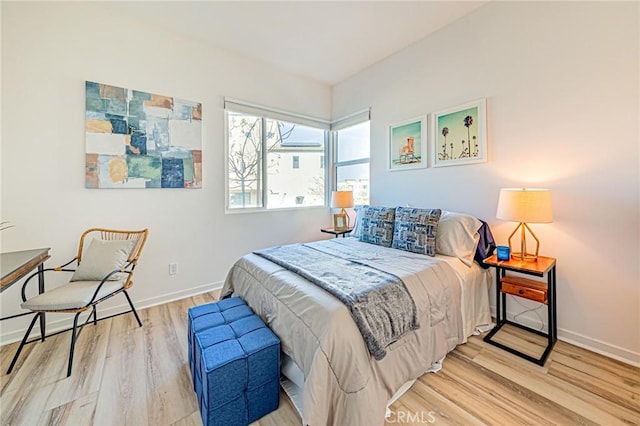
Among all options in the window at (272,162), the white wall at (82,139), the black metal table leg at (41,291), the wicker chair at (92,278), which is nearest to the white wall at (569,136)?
the window at (272,162)

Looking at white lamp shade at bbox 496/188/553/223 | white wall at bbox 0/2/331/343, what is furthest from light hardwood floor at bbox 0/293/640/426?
white lamp shade at bbox 496/188/553/223

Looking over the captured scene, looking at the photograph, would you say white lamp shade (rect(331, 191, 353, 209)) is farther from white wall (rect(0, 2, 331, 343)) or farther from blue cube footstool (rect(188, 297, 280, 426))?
blue cube footstool (rect(188, 297, 280, 426))

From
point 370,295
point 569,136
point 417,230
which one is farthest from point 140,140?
point 569,136

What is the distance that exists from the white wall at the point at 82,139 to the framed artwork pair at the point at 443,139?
180 cm

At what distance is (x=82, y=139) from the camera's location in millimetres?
2283

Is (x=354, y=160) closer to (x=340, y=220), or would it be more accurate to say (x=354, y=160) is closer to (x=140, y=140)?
(x=340, y=220)

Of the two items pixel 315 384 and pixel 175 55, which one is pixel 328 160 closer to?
pixel 175 55

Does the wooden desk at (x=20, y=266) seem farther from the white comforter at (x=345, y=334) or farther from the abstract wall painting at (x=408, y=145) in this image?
the abstract wall painting at (x=408, y=145)

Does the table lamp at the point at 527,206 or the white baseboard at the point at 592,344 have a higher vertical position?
the table lamp at the point at 527,206

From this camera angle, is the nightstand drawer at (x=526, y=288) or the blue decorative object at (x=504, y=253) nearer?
the nightstand drawer at (x=526, y=288)

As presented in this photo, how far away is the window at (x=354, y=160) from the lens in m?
3.71

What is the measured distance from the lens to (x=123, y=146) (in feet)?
8.04

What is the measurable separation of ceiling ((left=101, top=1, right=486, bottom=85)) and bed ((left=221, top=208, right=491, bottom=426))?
85.2 inches

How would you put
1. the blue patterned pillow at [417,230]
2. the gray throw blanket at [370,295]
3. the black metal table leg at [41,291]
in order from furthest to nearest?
the blue patterned pillow at [417,230], the black metal table leg at [41,291], the gray throw blanket at [370,295]
